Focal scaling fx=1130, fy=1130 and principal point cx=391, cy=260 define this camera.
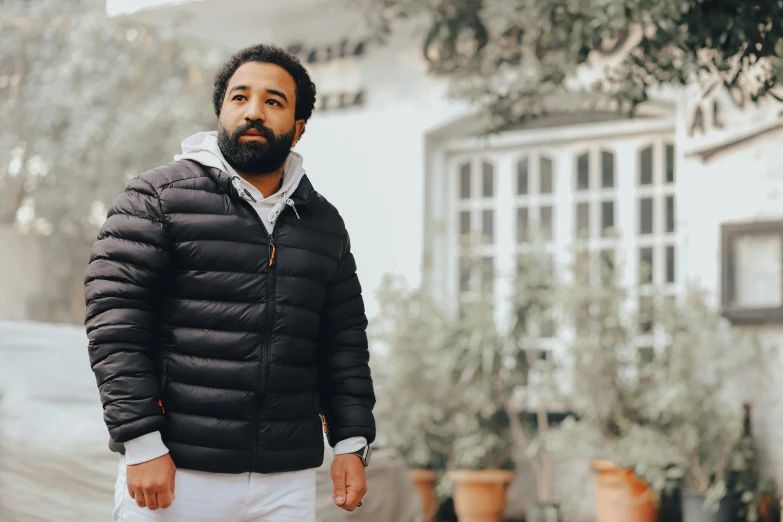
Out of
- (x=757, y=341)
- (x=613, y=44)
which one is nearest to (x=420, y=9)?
(x=613, y=44)

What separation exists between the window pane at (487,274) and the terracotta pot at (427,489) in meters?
1.28

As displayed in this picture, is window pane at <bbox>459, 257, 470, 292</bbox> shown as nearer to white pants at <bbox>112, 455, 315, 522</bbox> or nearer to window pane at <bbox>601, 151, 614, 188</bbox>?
window pane at <bbox>601, 151, 614, 188</bbox>

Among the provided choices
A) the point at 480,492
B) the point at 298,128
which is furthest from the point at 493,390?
the point at 298,128

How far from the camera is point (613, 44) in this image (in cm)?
770

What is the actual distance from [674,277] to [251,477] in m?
5.82

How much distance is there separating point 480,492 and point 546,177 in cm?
246

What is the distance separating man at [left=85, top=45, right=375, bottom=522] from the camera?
228cm

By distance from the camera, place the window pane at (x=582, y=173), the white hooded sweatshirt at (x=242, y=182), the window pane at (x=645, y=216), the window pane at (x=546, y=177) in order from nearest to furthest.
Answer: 1. the white hooded sweatshirt at (x=242, y=182)
2. the window pane at (x=645, y=216)
3. the window pane at (x=582, y=173)
4. the window pane at (x=546, y=177)

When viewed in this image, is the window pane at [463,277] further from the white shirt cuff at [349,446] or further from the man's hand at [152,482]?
the man's hand at [152,482]

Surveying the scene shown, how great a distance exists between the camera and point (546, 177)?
8398 mm

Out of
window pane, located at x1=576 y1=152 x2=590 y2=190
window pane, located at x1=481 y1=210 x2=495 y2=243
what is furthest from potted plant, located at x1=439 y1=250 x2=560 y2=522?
window pane, located at x1=481 y1=210 x2=495 y2=243

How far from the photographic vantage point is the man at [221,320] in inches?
89.8

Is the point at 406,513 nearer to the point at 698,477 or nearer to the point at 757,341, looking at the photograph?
the point at 698,477

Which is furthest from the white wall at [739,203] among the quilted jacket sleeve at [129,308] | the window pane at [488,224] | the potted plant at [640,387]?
the quilted jacket sleeve at [129,308]
